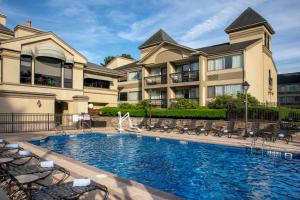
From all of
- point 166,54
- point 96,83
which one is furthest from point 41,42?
point 166,54

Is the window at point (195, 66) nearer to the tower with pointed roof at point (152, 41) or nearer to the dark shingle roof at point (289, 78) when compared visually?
the tower with pointed roof at point (152, 41)

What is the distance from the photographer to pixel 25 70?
27266 millimetres

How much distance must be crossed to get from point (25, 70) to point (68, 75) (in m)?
5.40

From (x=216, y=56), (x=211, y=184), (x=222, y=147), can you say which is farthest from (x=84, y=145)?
(x=216, y=56)

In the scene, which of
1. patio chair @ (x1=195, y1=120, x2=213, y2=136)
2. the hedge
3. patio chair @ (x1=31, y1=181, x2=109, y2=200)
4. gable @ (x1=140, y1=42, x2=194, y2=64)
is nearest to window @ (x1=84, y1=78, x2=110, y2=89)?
gable @ (x1=140, y1=42, x2=194, y2=64)

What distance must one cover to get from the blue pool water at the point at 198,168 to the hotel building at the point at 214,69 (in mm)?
15288

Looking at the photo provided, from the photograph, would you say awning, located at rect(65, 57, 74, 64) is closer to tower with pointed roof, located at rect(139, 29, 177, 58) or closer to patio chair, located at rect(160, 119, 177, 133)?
patio chair, located at rect(160, 119, 177, 133)

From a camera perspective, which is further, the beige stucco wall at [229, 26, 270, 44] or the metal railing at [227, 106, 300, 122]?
the beige stucco wall at [229, 26, 270, 44]

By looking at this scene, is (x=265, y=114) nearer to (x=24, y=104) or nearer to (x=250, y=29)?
(x=250, y=29)

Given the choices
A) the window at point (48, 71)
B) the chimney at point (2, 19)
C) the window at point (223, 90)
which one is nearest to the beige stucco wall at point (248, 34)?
the window at point (223, 90)

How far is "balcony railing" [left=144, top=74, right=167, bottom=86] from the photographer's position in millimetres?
37366

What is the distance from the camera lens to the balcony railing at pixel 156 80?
37366mm

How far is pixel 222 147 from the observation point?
16.2m

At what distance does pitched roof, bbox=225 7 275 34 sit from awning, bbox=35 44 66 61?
76.9 ft
